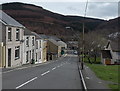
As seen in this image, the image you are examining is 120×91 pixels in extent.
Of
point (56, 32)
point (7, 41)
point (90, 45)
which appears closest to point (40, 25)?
point (56, 32)

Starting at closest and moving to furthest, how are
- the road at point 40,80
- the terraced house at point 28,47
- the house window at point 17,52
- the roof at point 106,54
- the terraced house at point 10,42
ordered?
1. the road at point 40,80
2. the terraced house at point 10,42
3. the house window at point 17,52
4. the terraced house at point 28,47
5. the roof at point 106,54

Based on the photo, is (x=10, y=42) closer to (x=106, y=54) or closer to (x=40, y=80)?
(x=40, y=80)

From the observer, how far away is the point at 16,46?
110ft

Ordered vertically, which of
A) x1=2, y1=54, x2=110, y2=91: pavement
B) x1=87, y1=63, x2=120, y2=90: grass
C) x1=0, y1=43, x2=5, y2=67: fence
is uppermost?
x1=0, y1=43, x2=5, y2=67: fence

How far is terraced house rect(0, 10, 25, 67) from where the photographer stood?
94.1ft

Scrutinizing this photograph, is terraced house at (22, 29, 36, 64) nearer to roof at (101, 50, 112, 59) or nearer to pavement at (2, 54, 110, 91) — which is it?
pavement at (2, 54, 110, 91)

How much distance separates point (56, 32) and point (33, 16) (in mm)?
19652

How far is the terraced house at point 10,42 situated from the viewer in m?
28.7

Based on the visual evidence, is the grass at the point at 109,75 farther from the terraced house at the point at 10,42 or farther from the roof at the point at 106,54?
the roof at the point at 106,54

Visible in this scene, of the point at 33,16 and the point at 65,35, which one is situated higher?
the point at 33,16

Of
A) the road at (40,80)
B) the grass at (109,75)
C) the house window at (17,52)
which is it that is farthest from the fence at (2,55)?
the grass at (109,75)

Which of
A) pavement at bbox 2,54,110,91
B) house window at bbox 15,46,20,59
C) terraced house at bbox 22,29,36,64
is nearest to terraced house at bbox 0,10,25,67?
house window at bbox 15,46,20,59

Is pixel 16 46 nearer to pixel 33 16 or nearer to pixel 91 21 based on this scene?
pixel 33 16

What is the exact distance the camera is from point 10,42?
30562 mm
